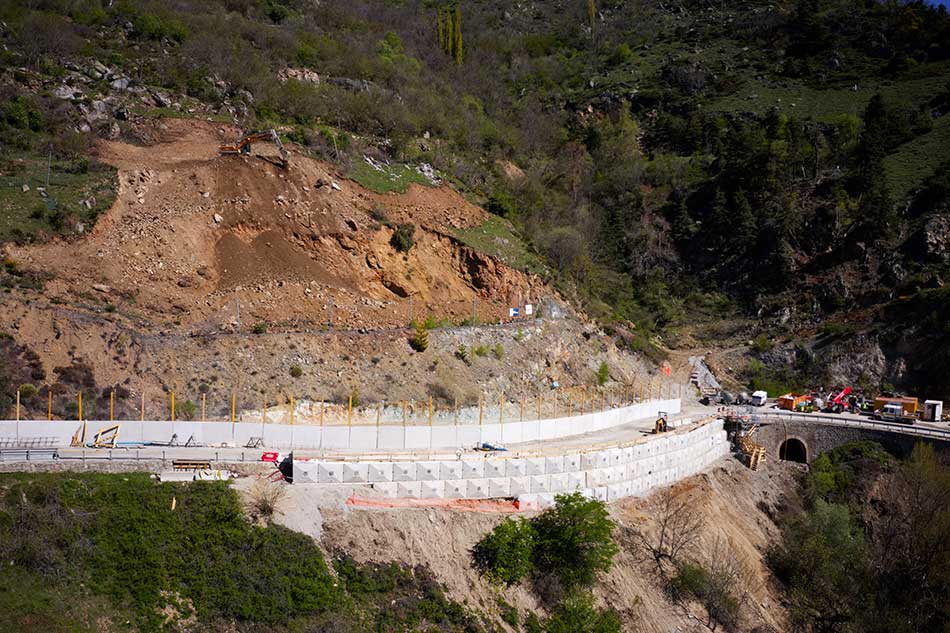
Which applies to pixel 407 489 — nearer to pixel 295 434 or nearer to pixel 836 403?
pixel 295 434

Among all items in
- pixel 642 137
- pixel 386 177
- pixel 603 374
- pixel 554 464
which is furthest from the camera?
pixel 642 137

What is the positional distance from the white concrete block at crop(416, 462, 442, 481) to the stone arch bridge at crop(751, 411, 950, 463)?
78.1 feet

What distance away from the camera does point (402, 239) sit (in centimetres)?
4928

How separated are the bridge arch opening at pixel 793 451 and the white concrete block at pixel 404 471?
26.2 metres

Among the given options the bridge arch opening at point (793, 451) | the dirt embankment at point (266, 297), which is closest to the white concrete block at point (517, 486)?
the dirt embankment at point (266, 297)

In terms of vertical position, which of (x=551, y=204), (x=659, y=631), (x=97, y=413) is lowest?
(x=659, y=631)

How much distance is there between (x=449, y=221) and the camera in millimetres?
53250

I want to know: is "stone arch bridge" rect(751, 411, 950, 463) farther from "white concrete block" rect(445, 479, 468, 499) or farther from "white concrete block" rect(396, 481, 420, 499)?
"white concrete block" rect(396, 481, 420, 499)

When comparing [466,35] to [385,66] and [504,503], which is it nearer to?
[385,66]

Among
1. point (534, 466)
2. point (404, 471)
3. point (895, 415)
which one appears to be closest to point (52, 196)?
point (404, 471)

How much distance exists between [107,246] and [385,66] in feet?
125

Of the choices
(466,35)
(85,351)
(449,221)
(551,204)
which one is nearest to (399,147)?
(449,221)

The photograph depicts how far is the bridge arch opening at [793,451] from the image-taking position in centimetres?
5009

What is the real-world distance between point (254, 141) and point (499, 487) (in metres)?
25.9
